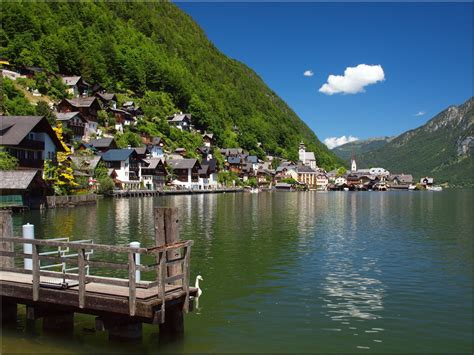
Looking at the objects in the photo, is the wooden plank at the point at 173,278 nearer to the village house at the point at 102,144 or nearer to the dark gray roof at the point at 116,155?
the dark gray roof at the point at 116,155

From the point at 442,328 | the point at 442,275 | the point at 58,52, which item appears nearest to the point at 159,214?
the point at 442,328

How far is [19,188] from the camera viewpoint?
53.8 m

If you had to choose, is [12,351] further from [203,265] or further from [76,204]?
[76,204]

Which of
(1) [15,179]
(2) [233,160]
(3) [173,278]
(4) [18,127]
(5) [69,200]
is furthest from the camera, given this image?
(2) [233,160]

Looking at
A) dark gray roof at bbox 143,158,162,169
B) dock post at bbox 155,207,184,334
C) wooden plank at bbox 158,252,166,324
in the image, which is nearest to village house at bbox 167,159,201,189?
dark gray roof at bbox 143,158,162,169

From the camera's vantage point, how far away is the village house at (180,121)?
579 ft

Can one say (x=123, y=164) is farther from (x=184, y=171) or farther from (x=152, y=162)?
(x=184, y=171)

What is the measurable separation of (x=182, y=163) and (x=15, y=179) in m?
88.4

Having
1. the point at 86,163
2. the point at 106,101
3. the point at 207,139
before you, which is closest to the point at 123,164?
the point at 86,163

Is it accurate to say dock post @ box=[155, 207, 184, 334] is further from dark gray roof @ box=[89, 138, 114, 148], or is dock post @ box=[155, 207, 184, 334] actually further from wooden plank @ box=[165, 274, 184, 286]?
dark gray roof @ box=[89, 138, 114, 148]

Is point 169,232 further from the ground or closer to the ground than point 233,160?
closer to the ground

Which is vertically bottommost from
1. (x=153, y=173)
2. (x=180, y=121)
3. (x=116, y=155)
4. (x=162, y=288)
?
(x=162, y=288)

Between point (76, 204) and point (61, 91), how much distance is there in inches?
2892

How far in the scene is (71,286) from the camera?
1391 cm
